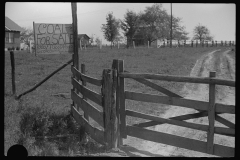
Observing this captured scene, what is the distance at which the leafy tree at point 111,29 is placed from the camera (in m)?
37.8

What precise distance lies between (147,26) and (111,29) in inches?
395

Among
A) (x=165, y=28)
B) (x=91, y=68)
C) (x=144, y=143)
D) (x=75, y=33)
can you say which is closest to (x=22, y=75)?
(x=91, y=68)

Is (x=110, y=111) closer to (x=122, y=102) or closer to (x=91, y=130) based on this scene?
(x=122, y=102)

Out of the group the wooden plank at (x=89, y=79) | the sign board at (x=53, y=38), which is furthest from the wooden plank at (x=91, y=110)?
the sign board at (x=53, y=38)

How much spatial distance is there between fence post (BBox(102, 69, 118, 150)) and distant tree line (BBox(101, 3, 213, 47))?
3088 centimetres

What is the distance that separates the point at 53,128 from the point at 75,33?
2701mm

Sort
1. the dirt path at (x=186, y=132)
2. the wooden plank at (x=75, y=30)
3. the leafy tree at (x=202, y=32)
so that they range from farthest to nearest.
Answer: the leafy tree at (x=202, y=32) → the wooden plank at (x=75, y=30) → the dirt path at (x=186, y=132)

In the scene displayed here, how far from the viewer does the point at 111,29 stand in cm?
3822

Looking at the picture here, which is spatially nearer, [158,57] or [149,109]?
[149,109]

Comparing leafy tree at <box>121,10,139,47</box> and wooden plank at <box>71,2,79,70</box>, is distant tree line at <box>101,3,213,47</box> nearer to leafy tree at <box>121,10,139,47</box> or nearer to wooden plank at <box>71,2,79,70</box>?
leafy tree at <box>121,10,139,47</box>

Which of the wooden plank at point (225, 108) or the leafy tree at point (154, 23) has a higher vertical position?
the leafy tree at point (154, 23)

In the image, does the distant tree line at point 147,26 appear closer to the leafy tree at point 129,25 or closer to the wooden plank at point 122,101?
the leafy tree at point 129,25
